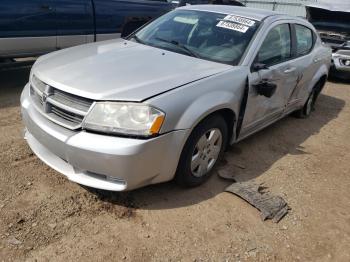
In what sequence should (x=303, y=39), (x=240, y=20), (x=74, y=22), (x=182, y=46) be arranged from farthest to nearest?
(x=74, y=22) → (x=303, y=39) → (x=240, y=20) → (x=182, y=46)

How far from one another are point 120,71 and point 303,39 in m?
2.93

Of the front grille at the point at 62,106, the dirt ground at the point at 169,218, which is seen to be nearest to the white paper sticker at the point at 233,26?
the dirt ground at the point at 169,218

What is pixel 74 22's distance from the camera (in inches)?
234

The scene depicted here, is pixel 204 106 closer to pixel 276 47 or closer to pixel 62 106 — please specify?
pixel 62 106

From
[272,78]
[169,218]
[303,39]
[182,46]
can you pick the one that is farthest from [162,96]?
[303,39]

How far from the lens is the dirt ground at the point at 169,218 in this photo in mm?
2689

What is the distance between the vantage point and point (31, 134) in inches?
132

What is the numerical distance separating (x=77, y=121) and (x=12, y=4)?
3.15 meters

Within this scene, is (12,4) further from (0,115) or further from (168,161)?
(168,161)

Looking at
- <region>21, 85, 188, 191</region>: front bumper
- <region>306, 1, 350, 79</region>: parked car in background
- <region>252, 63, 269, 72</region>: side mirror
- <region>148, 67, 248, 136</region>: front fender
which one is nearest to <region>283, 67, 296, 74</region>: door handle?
<region>252, 63, 269, 72</region>: side mirror

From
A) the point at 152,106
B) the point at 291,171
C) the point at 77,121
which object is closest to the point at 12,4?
the point at 77,121

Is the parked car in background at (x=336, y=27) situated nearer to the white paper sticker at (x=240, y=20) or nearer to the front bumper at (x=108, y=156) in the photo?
the white paper sticker at (x=240, y=20)

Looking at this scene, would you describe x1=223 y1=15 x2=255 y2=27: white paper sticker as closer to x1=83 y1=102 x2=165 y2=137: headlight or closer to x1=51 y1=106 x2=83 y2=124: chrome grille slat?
x1=83 y1=102 x2=165 y2=137: headlight

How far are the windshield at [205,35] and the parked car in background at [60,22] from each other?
6.31ft
